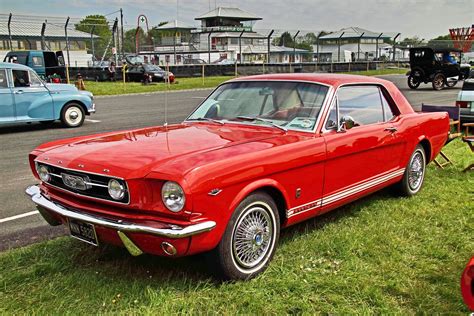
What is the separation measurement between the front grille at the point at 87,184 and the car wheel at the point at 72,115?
8851 millimetres

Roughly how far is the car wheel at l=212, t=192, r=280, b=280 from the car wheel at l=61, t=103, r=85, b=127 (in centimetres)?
962

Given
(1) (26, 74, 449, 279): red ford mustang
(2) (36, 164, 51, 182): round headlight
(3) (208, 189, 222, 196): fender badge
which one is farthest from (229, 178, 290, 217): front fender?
(2) (36, 164, 51, 182): round headlight

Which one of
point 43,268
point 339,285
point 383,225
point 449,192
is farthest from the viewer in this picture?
point 449,192

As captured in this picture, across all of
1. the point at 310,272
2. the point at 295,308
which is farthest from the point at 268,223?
the point at 295,308

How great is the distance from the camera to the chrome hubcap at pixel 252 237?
11.4ft

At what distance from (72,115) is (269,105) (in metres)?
8.85

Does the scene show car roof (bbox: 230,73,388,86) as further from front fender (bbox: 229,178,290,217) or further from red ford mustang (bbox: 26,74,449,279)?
front fender (bbox: 229,178,290,217)

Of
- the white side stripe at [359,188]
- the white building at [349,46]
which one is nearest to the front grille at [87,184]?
the white side stripe at [359,188]

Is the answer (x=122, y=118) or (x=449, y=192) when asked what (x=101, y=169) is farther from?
(x=122, y=118)

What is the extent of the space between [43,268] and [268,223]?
1.83 meters

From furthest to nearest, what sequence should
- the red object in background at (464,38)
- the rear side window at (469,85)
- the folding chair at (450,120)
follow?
the red object in background at (464,38) → the rear side window at (469,85) → the folding chair at (450,120)

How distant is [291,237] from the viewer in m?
4.43

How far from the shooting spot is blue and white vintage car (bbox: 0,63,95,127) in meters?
10.9

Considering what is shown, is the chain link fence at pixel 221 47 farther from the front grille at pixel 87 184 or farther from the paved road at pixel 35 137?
the front grille at pixel 87 184
